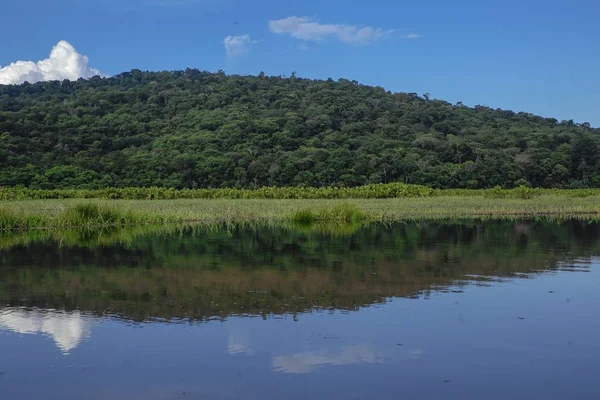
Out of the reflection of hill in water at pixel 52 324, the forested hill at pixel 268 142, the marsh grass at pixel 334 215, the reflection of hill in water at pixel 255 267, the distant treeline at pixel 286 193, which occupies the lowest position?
the reflection of hill in water at pixel 52 324

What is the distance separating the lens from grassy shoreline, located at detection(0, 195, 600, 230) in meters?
23.4

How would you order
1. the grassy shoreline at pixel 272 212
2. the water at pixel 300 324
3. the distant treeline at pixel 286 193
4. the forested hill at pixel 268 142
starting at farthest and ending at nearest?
the forested hill at pixel 268 142
the distant treeline at pixel 286 193
the grassy shoreline at pixel 272 212
the water at pixel 300 324

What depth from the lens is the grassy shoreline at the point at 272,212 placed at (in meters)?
23.4

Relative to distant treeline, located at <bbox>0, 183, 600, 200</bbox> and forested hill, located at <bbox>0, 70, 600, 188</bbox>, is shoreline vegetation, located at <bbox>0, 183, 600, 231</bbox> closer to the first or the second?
distant treeline, located at <bbox>0, 183, 600, 200</bbox>

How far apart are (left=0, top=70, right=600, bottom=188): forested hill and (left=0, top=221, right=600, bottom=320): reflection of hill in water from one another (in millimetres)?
40421

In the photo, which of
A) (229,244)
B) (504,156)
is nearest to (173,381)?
(229,244)

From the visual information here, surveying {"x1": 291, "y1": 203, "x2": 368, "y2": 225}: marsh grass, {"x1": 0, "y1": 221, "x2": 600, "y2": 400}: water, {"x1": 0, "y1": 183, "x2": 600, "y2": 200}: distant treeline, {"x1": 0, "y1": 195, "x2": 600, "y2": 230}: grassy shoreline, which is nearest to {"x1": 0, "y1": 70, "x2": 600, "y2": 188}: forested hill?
{"x1": 0, "y1": 183, "x2": 600, "y2": 200}: distant treeline

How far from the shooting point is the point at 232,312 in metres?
9.09

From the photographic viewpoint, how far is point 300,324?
8.43 m

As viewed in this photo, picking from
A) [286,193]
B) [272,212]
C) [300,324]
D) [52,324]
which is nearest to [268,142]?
[286,193]

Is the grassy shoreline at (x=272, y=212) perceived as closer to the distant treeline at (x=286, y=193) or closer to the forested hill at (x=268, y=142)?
the distant treeline at (x=286, y=193)

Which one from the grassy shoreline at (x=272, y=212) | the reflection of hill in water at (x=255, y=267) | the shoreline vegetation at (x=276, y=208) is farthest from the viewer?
the shoreline vegetation at (x=276, y=208)

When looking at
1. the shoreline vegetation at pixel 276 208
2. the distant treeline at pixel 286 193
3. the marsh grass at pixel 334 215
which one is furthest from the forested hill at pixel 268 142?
the marsh grass at pixel 334 215

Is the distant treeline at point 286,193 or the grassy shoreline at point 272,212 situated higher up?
the distant treeline at point 286,193
